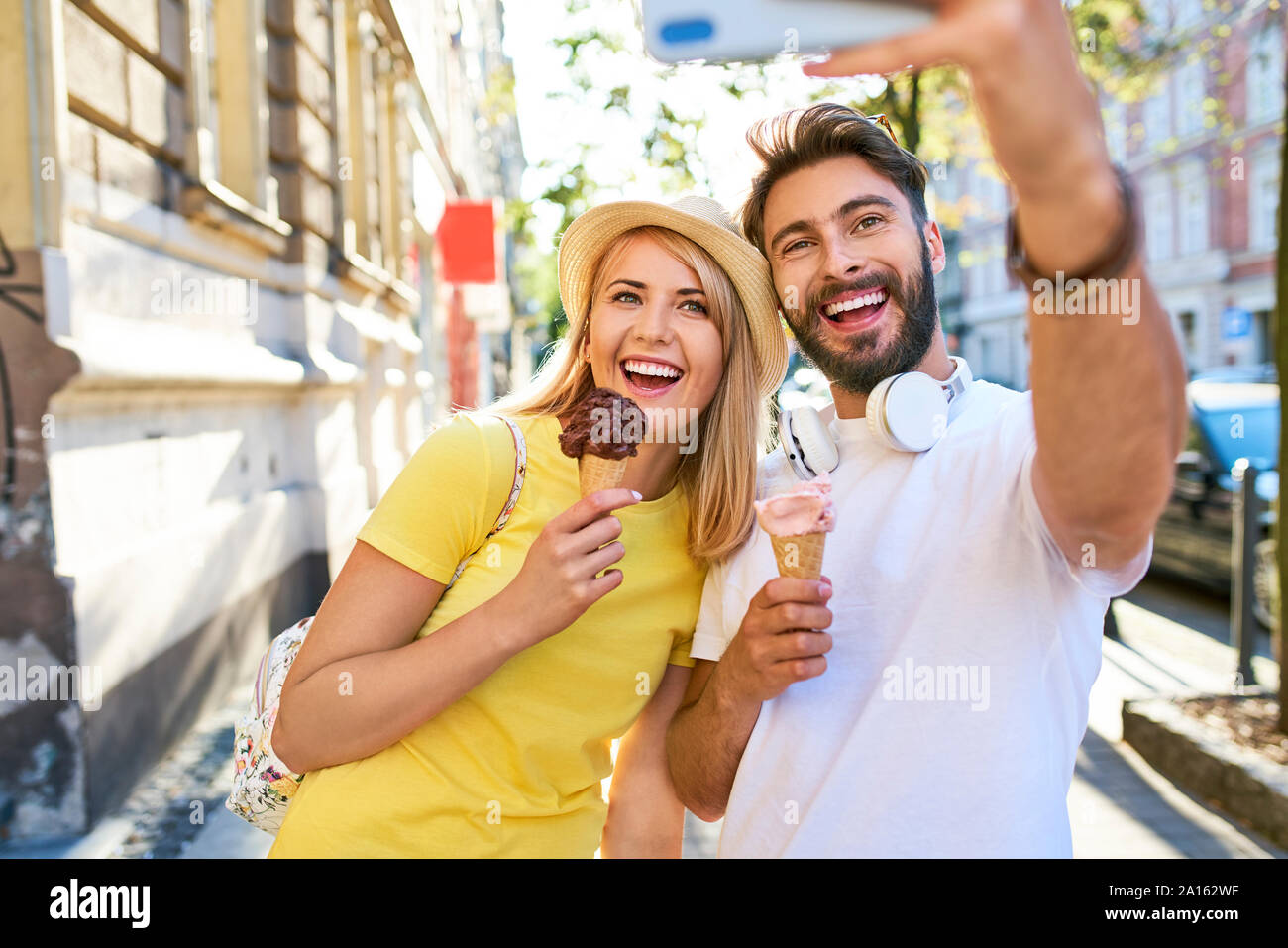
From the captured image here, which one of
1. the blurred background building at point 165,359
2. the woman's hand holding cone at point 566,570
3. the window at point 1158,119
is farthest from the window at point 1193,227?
the woman's hand holding cone at point 566,570

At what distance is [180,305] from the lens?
5.46 metres

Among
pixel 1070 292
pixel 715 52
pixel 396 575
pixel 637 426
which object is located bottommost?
pixel 396 575

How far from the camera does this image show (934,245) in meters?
2.20

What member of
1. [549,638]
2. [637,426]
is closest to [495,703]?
[549,638]

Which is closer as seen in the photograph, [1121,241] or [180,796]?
[1121,241]

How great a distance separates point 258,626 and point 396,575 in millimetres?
5144

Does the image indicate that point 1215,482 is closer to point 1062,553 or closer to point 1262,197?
point 1062,553

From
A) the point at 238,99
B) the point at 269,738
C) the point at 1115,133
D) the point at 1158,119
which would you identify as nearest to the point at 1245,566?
the point at 269,738

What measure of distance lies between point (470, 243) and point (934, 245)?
12700mm

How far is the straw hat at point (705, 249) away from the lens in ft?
7.28

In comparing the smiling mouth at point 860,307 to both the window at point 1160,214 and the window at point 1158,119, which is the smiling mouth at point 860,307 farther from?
the window at point 1160,214

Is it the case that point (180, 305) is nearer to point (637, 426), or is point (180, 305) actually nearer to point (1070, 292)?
point (637, 426)

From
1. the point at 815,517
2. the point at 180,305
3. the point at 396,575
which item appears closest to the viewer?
the point at 815,517

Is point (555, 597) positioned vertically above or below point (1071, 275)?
below
